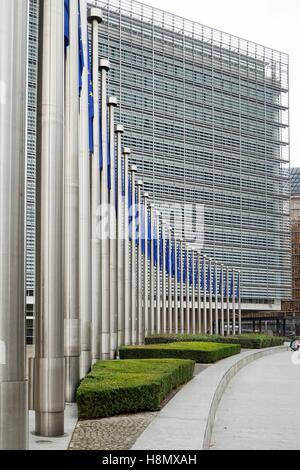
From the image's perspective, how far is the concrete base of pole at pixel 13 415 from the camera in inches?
284

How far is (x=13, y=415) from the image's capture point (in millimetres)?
7258

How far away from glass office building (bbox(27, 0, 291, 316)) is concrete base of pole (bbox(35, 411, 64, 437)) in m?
74.3

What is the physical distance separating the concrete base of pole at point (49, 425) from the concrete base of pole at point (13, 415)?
3046mm

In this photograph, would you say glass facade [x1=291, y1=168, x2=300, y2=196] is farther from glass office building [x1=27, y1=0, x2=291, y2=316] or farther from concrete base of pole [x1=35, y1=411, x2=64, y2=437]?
concrete base of pole [x1=35, y1=411, x2=64, y2=437]

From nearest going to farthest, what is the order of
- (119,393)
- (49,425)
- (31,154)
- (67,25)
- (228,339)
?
1. (49,425)
2. (119,393)
3. (67,25)
4. (228,339)
5. (31,154)

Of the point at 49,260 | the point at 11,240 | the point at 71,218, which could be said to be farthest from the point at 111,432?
the point at 71,218

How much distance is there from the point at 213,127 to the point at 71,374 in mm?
84684

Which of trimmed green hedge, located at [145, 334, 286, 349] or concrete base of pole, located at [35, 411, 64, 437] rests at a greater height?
concrete base of pole, located at [35, 411, 64, 437]

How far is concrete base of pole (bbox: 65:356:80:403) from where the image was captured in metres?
13.9

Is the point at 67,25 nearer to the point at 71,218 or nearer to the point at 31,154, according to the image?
the point at 71,218

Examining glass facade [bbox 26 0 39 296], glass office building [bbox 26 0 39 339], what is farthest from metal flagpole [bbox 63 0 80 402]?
glass office building [bbox 26 0 39 339]

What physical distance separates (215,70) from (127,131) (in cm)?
2018

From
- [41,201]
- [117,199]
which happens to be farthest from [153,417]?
[117,199]

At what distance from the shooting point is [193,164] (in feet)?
304
